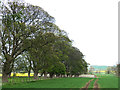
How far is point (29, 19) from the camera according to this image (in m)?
44.6

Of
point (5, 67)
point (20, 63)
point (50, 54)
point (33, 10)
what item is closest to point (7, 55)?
point (5, 67)

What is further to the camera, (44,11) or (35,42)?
(44,11)

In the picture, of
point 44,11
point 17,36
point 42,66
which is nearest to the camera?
Answer: point 17,36

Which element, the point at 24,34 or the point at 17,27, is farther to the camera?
the point at 24,34

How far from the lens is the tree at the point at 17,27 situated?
131ft

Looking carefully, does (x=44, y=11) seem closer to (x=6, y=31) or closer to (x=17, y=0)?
(x=17, y=0)

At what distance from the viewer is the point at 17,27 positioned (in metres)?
40.1

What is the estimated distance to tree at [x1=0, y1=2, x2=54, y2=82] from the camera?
1570 inches

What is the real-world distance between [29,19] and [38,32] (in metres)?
5.26

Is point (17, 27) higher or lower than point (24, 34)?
higher

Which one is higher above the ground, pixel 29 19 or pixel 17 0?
pixel 17 0

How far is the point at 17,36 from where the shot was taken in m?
39.8

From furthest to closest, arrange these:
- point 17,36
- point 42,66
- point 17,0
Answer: point 42,66 → point 17,0 → point 17,36

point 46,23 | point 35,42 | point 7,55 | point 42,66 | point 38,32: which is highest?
point 46,23
